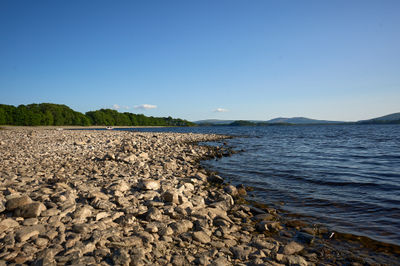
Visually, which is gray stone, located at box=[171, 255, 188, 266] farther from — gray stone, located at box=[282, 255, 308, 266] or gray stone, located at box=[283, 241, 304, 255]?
gray stone, located at box=[283, 241, 304, 255]

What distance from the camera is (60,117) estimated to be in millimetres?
110188

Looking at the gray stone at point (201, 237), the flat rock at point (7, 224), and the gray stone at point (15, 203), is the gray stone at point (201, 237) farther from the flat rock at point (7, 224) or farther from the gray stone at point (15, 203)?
the gray stone at point (15, 203)

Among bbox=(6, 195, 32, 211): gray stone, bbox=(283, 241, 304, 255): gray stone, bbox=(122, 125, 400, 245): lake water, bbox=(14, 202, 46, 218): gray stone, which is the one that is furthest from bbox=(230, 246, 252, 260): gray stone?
bbox=(6, 195, 32, 211): gray stone

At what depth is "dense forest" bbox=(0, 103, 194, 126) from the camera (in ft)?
296

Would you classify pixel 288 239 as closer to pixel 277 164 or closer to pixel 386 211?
pixel 386 211

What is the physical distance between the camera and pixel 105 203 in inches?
210

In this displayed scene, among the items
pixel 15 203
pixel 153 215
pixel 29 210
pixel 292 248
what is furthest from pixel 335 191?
pixel 15 203

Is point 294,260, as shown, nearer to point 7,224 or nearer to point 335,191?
point 7,224

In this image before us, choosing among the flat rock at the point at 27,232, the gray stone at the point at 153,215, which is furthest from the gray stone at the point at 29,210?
the gray stone at the point at 153,215

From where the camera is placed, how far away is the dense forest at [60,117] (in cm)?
9031

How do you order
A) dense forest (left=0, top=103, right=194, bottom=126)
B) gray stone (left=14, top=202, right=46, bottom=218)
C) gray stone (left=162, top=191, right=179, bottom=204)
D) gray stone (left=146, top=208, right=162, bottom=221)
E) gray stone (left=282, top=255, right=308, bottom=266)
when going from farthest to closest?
dense forest (left=0, top=103, right=194, bottom=126), gray stone (left=162, top=191, right=179, bottom=204), gray stone (left=146, top=208, right=162, bottom=221), gray stone (left=14, top=202, right=46, bottom=218), gray stone (left=282, top=255, right=308, bottom=266)

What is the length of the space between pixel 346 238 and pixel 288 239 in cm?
145

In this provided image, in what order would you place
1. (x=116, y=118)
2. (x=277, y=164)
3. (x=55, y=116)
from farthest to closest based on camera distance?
(x=116, y=118) → (x=55, y=116) → (x=277, y=164)

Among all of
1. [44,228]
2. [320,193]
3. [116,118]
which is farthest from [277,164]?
[116,118]
